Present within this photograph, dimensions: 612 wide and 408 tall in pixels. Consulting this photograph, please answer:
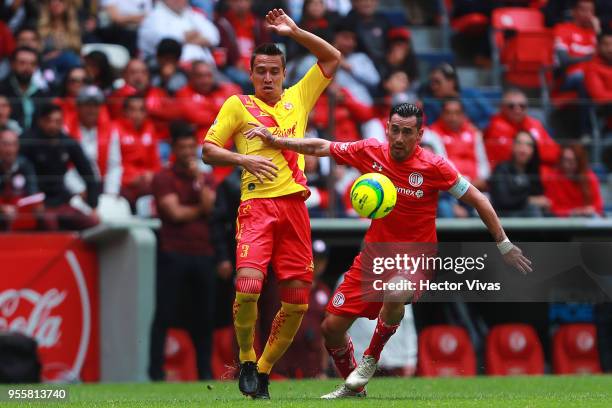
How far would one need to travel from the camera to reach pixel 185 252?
1412 centimetres

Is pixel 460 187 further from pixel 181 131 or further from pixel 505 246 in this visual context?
pixel 181 131

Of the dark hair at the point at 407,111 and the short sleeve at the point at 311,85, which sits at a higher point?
the short sleeve at the point at 311,85

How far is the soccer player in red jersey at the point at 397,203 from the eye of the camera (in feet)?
30.6

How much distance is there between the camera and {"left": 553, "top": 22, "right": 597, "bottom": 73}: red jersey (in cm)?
1827

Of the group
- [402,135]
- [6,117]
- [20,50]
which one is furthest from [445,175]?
[20,50]

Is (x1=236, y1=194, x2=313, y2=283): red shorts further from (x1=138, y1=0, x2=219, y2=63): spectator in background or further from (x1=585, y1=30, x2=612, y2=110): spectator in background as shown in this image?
(x1=585, y1=30, x2=612, y2=110): spectator in background

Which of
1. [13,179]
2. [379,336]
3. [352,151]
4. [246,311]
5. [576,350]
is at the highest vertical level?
[352,151]

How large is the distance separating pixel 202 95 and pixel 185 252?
223 cm

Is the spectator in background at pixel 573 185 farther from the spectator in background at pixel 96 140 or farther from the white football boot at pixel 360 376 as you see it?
the white football boot at pixel 360 376

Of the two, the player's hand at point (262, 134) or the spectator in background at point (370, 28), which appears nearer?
the player's hand at point (262, 134)

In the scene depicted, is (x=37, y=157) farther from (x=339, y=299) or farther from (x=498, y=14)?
(x=498, y=14)

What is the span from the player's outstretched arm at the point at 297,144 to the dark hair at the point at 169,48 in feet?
22.5

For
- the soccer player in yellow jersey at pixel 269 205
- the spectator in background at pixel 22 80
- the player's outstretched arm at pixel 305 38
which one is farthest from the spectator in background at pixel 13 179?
the player's outstretched arm at pixel 305 38

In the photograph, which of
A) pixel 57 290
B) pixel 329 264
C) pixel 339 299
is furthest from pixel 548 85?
pixel 339 299
